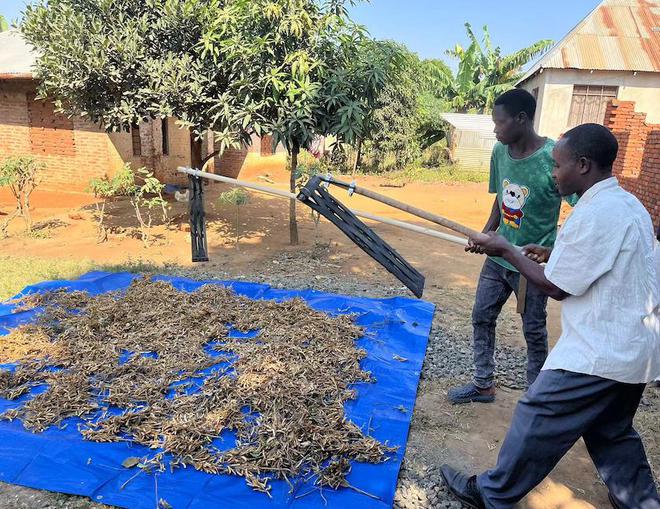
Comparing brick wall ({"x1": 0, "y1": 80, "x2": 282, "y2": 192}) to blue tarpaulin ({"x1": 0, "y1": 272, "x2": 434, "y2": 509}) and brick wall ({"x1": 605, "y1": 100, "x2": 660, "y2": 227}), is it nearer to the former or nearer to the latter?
blue tarpaulin ({"x1": 0, "y1": 272, "x2": 434, "y2": 509})

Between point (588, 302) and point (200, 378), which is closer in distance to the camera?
point (588, 302)

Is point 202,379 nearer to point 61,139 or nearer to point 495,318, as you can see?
point 495,318

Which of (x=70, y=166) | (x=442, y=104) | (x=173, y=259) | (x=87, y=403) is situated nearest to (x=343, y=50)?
(x=173, y=259)

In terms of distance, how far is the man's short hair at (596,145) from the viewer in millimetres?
1877

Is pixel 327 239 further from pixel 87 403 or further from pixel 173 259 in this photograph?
pixel 87 403

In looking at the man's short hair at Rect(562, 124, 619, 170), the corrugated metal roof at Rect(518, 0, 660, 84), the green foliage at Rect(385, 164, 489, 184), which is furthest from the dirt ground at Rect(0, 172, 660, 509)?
the corrugated metal roof at Rect(518, 0, 660, 84)

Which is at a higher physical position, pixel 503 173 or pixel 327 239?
pixel 503 173

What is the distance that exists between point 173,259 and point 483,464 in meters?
5.12

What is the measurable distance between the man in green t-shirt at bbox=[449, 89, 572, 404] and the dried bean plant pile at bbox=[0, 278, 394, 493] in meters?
1.06

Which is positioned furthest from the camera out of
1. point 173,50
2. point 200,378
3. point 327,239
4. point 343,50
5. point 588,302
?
point 327,239

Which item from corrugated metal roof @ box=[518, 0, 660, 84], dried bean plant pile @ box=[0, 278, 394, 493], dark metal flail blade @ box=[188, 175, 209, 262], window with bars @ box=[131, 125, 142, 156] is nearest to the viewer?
dried bean plant pile @ box=[0, 278, 394, 493]

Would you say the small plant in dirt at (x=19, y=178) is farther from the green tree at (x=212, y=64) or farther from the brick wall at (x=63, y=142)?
the brick wall at (x=63, y=142)

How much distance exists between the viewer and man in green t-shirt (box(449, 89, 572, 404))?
2791mm

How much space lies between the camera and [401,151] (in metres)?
18.0
